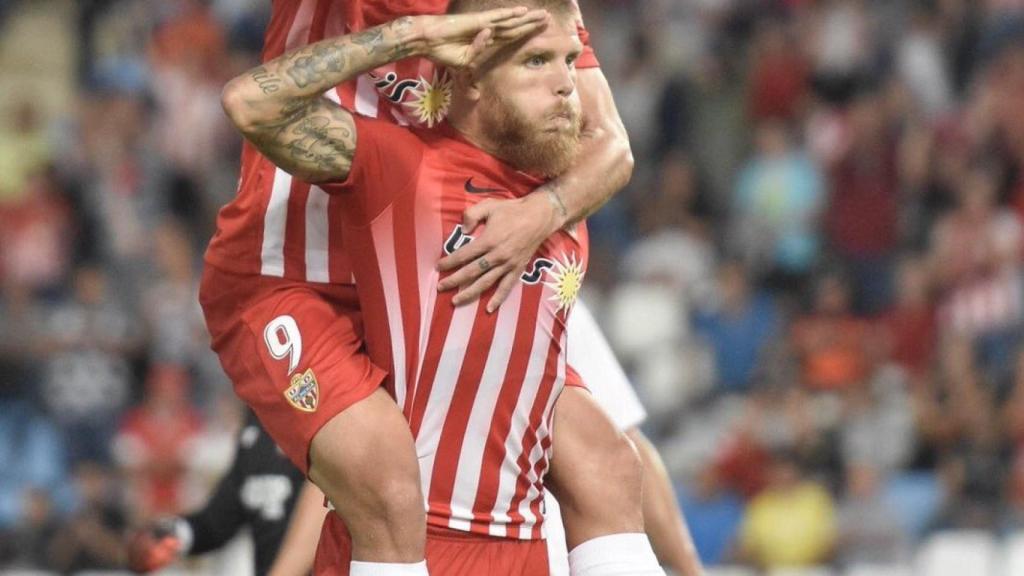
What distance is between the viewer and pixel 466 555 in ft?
14.8

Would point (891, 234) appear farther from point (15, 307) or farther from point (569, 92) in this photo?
point (569, 92)

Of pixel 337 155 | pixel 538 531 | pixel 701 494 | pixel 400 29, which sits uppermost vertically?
pixel 400 29

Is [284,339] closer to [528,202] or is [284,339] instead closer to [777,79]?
[528,202]

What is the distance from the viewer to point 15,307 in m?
11.2

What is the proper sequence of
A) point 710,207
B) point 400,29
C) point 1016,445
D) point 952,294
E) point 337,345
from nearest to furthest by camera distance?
point 400,29 → point 337,345 → point 1016,445 → point 952,294 → point 710,207

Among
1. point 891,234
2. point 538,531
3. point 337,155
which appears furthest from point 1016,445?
point 337,155

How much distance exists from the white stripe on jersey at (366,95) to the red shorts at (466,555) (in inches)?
40.2

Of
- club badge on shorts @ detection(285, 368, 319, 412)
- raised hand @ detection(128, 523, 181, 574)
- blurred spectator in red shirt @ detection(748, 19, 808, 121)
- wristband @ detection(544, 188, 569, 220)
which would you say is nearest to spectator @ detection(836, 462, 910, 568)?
blurred spectator in red shirt @ detection(748, 19, 808, 121)

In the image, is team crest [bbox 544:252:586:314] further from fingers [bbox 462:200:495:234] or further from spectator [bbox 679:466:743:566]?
spectator [bbox 679:466:743:566]

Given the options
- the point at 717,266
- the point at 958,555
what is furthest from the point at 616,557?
the point at 717,266

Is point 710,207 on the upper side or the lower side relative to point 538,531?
lower

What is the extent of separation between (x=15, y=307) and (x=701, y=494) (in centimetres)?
429

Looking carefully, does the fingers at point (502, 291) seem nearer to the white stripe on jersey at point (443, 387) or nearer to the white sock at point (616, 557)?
the white stripe on jersey at point (443, 387)

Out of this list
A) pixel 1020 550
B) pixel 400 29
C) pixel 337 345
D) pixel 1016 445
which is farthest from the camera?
pixel 1016 445
